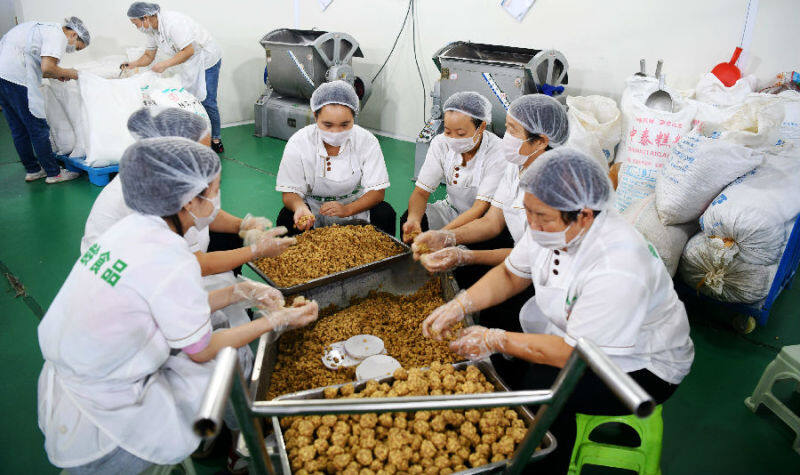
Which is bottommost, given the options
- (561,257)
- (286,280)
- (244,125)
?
(244,125)

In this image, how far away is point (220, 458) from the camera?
186 cm

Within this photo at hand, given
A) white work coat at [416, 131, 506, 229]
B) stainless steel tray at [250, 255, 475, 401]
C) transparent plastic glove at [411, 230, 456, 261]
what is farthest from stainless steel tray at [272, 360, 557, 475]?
white work coat at [416, 131, 506, 229]

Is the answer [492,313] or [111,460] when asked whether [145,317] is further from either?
[492,313]

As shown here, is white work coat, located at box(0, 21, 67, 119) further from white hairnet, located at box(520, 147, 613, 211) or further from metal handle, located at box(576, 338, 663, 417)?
metal handle, located at box(576, 338, 663, 417)

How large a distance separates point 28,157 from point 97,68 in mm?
1085

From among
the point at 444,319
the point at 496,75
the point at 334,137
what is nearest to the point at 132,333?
the point at 444,319

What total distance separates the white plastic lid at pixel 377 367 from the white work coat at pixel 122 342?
55cm

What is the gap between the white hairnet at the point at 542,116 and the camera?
211 cm

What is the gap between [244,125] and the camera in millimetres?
6645

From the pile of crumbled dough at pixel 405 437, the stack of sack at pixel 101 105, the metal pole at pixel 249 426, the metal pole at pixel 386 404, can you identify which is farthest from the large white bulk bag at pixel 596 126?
the stack of sack at pixel 101 105

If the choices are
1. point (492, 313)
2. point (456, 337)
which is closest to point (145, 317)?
point (456, 337)

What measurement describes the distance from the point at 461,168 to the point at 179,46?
3.72 meters

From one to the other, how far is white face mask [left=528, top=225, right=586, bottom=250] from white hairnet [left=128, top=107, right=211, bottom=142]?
4.98ft

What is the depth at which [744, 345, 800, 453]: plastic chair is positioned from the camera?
199 centimetres
